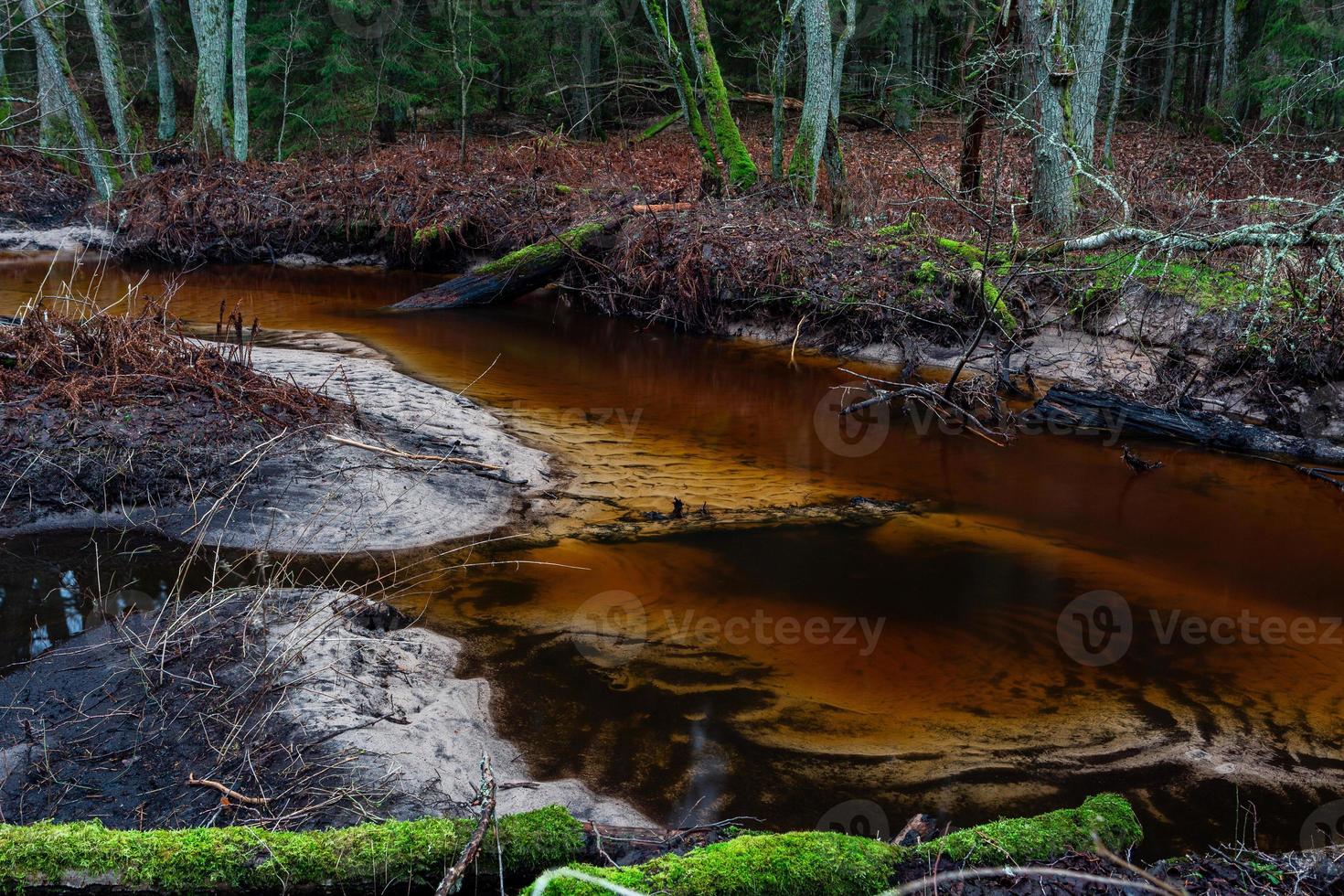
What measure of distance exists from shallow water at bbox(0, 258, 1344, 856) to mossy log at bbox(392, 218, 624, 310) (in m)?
4.89

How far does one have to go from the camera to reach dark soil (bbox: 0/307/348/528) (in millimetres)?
6629

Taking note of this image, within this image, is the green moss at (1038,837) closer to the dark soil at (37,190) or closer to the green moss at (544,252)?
the green moss at (544,252)

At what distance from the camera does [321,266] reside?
17547 mm

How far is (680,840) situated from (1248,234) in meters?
8.44

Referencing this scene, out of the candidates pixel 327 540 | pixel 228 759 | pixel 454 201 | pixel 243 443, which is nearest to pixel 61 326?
pixel 243 443

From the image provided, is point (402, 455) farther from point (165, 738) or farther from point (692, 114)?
point (692, 114)

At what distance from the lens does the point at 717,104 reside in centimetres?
1530

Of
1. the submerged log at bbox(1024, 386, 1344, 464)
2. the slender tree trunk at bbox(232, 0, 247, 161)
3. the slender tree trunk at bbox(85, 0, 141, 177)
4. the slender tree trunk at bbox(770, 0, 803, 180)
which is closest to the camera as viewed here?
the submerged log at bbox(1024, 386, 1344, 464)

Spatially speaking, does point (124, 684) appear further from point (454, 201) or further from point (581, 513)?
point (454, 201)

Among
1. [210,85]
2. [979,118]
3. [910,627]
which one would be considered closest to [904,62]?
[979,118]

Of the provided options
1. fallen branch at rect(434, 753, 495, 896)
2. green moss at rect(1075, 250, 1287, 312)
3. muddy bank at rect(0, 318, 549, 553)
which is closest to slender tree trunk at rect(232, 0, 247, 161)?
muddy bank at rect(0, 318, 549, 553)

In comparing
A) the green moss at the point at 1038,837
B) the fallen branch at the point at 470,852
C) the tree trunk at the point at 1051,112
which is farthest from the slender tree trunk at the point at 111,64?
the green moss at the point at 1038,837

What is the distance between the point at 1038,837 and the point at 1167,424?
7.36 metres

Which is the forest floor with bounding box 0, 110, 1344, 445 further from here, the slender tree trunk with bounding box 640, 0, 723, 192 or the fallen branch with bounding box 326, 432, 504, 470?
the fallen branch with bounding box 326, 432, 504, 470
